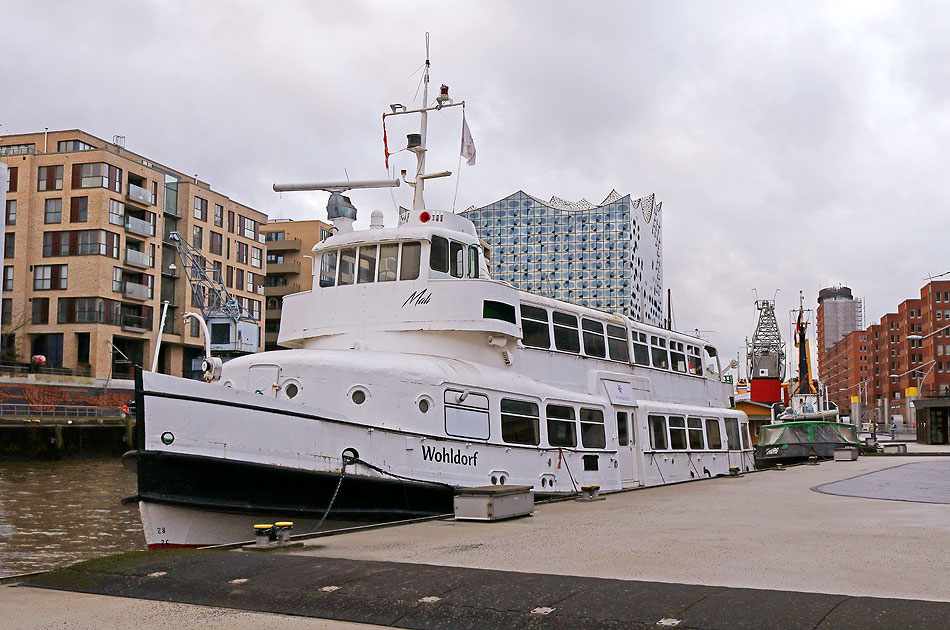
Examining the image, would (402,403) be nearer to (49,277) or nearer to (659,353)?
(659,353)

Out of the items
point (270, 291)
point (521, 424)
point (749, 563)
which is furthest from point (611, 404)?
point (270, 291)

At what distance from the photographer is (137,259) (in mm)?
56344

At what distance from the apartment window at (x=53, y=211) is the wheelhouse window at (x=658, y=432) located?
45340 millimetres

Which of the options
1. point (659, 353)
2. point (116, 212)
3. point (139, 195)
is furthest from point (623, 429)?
point (139, 195)

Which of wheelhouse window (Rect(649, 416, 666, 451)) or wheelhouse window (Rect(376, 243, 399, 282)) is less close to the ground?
wheelhouse window (Rect(376, 243, 399, 282))

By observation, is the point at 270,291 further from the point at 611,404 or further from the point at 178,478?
the point at 178,478

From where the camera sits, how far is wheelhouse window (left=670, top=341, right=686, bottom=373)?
78.6 ft

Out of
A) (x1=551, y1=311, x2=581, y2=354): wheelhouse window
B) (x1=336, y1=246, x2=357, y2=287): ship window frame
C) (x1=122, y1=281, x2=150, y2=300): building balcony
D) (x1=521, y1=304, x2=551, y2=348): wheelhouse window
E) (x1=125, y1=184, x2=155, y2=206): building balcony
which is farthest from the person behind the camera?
(x1=125, y1=184, x2=155, y2=206): building balcony

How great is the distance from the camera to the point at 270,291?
3164 inches

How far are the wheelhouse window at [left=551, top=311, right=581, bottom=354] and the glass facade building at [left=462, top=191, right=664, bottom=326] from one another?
117236 millimetres

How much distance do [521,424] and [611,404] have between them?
3815 mm

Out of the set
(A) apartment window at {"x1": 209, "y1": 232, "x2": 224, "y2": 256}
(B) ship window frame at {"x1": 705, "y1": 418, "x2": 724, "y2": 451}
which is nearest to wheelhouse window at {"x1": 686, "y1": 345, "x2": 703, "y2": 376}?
(B) ship window frame at {"x1": 705, "y1": 418, "x2": 724, "y2": 451}

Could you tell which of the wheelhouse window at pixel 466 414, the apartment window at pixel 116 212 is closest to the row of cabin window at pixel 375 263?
the wheelhouse window at pixel 466 414

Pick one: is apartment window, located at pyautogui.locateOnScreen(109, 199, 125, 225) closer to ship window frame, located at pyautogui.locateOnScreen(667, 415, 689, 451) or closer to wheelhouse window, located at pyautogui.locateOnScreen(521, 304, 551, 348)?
ship window frame, located at pyautogui.locateOnScreen(667, 415, 689, 451)
